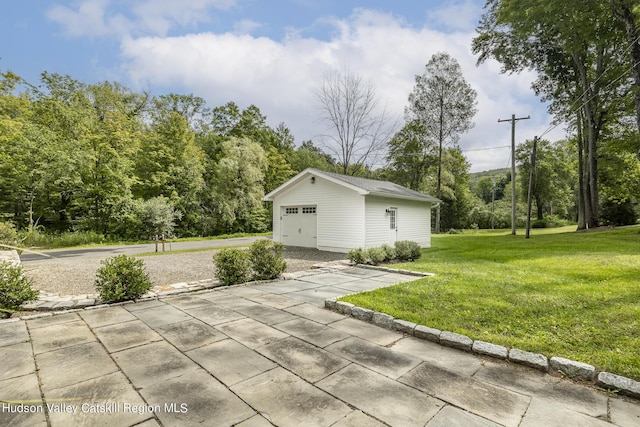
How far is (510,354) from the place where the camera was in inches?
107

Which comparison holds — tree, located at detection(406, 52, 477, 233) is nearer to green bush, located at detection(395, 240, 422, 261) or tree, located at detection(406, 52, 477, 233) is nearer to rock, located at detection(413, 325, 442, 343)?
green bush, located at detection(395, 240, 422, 261)

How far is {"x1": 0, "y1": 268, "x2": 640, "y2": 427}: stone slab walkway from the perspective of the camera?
191cm

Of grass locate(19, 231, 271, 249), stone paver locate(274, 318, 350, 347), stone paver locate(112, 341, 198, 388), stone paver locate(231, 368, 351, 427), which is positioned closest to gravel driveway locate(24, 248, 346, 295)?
stone paver locate(112, 341, 198, 388)

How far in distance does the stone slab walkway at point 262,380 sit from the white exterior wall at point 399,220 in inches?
296

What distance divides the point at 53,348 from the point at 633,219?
1332 inches

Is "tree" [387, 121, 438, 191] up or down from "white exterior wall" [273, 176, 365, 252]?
up

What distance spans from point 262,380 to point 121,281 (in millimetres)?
3402

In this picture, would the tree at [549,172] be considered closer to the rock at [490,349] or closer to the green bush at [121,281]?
the rock at [490,349]

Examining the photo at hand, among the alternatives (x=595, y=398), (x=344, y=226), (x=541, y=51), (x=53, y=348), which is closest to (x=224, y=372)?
(x=53, y=348)

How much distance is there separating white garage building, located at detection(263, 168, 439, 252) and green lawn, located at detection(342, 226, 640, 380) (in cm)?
424

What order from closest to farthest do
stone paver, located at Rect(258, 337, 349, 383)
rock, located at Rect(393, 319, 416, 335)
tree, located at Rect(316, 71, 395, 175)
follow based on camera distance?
stone paver, located at Rect(258, 337, 349, 383)
rock, located at Rect(393, 319, 416, 335)
tree, located at Rect(316, 71, 395, 175)

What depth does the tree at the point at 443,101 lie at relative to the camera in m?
22.4

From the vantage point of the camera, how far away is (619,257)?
318 inches

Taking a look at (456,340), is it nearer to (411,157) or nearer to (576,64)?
(576,64)
